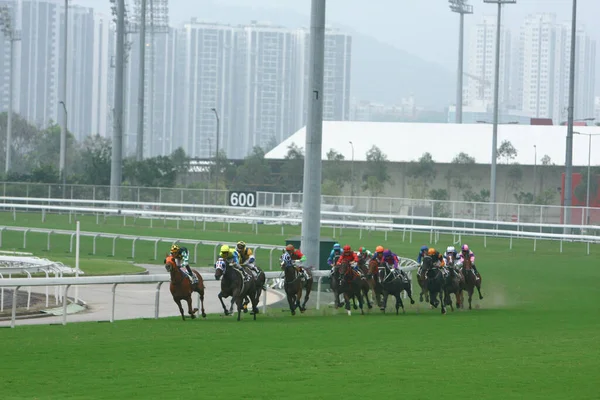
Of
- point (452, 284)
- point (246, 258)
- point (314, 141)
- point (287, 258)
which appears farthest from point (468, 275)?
point (246, 258)

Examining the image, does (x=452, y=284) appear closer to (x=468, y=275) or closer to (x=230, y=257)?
(x=468, y=275)

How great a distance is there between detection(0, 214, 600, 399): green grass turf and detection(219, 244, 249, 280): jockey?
2.58ft

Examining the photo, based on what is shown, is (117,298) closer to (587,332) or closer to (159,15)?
(587,332)

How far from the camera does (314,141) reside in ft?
70.6

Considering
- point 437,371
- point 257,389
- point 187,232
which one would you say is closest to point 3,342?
point 257,389

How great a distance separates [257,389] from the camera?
32.0 feet

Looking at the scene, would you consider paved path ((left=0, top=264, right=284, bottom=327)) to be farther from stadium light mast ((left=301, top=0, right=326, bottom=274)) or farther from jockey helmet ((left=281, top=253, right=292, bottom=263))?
jockey helmet ((left=281, top=253, right=292, bottom=263))

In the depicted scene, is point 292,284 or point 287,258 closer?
point 287,258

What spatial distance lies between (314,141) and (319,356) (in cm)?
975

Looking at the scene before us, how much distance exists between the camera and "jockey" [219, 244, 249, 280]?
1606cm

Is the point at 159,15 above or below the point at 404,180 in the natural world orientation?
above

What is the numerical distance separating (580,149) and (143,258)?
173 feet

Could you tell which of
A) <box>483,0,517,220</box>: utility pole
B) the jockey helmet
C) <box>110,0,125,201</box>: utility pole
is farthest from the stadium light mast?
<box>110,0,125,201</box>: utility pole

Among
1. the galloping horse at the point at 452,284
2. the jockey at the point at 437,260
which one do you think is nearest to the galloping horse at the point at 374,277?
the jockey at the point at 437,260
